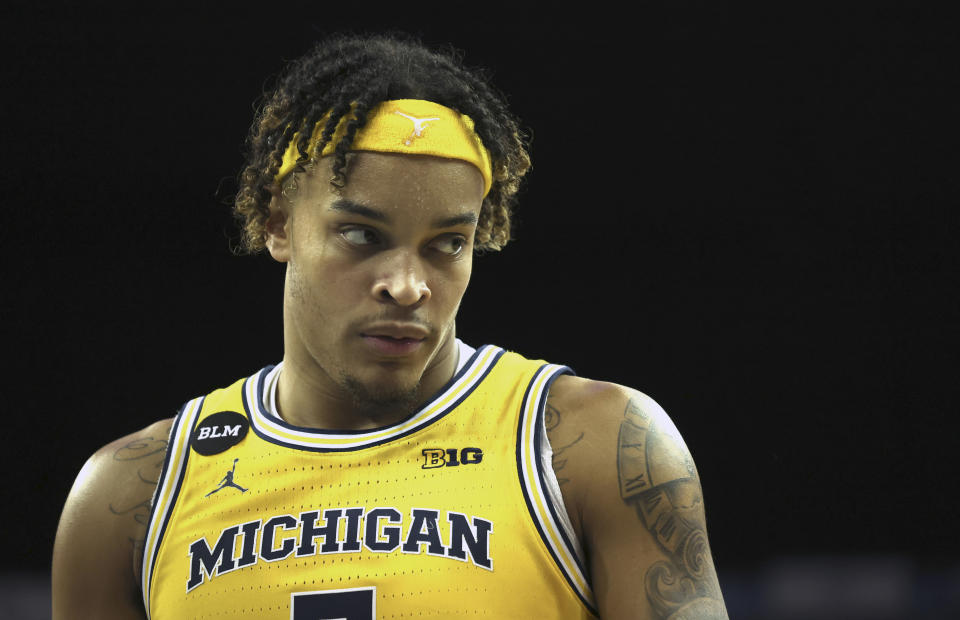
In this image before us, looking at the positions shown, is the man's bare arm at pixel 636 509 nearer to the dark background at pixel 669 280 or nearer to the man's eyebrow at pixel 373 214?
the man's eyebrow at pixel 373 214

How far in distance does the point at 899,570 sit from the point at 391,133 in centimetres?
450

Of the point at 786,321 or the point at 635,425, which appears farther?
the point at 786,321

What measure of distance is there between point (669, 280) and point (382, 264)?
4.43 m

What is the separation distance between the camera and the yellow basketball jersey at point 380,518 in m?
1.98

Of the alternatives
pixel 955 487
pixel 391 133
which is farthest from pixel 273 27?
pixel 955 487

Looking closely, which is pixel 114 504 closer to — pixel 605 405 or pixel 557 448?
pixel 557 448

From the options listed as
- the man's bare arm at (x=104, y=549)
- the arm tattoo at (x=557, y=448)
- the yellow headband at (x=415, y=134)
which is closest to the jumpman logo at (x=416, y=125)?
the yellow headband at (x=415, y=134)

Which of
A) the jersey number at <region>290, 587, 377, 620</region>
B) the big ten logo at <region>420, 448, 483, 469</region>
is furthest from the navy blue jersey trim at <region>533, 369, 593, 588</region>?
the jersey number at <region>290, 587, 377, 620</region>

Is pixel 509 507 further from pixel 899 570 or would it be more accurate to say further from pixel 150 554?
pixel 899 570

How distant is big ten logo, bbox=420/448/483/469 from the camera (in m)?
2.11

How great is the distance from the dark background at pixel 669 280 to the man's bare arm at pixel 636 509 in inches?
135

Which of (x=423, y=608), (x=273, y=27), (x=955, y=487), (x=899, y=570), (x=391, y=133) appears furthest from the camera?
(x=955, y=487)

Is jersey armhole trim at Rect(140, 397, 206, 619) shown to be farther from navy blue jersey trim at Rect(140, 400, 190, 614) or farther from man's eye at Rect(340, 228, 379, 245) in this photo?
man's eye at Rect(340, 228, 379, 245)

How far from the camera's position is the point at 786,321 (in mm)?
6188
